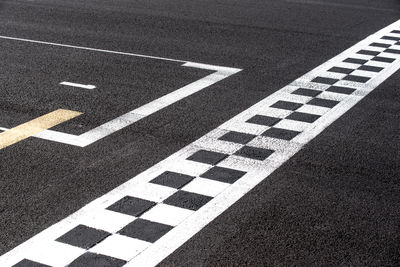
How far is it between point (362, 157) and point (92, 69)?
16.6ft

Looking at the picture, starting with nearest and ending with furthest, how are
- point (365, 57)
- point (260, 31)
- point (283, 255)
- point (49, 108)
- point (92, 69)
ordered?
point (283, 255), point (49, 108), point (92, 69), point (365, 57), point (260, 31)

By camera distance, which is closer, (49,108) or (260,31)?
(49,108)

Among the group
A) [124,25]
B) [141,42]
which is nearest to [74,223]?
[141,42]

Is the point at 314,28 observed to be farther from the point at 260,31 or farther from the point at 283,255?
the point at 283,255

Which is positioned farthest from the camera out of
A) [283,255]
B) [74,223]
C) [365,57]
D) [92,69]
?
[365,57]

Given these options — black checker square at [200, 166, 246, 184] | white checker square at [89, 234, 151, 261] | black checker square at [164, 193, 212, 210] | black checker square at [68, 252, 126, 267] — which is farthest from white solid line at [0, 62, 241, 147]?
black checker square at [68, 252, 126, 267]

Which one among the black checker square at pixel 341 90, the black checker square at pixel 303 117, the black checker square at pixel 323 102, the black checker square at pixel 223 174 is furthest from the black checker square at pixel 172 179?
the black checker square at pixel 341 90

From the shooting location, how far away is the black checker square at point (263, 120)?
916 cm

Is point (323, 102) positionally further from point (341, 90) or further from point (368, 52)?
point (368, 52)

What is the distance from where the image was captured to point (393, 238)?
6234 millimetres

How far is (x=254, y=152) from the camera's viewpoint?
321 inches

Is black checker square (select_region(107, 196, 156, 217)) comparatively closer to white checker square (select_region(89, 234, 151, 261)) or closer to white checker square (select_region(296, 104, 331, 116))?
white checker square (select_region(89, 234, 151, 261))

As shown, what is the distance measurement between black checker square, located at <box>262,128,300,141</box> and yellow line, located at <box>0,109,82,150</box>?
2471 millimetres

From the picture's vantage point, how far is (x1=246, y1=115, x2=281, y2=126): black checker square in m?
9.16
